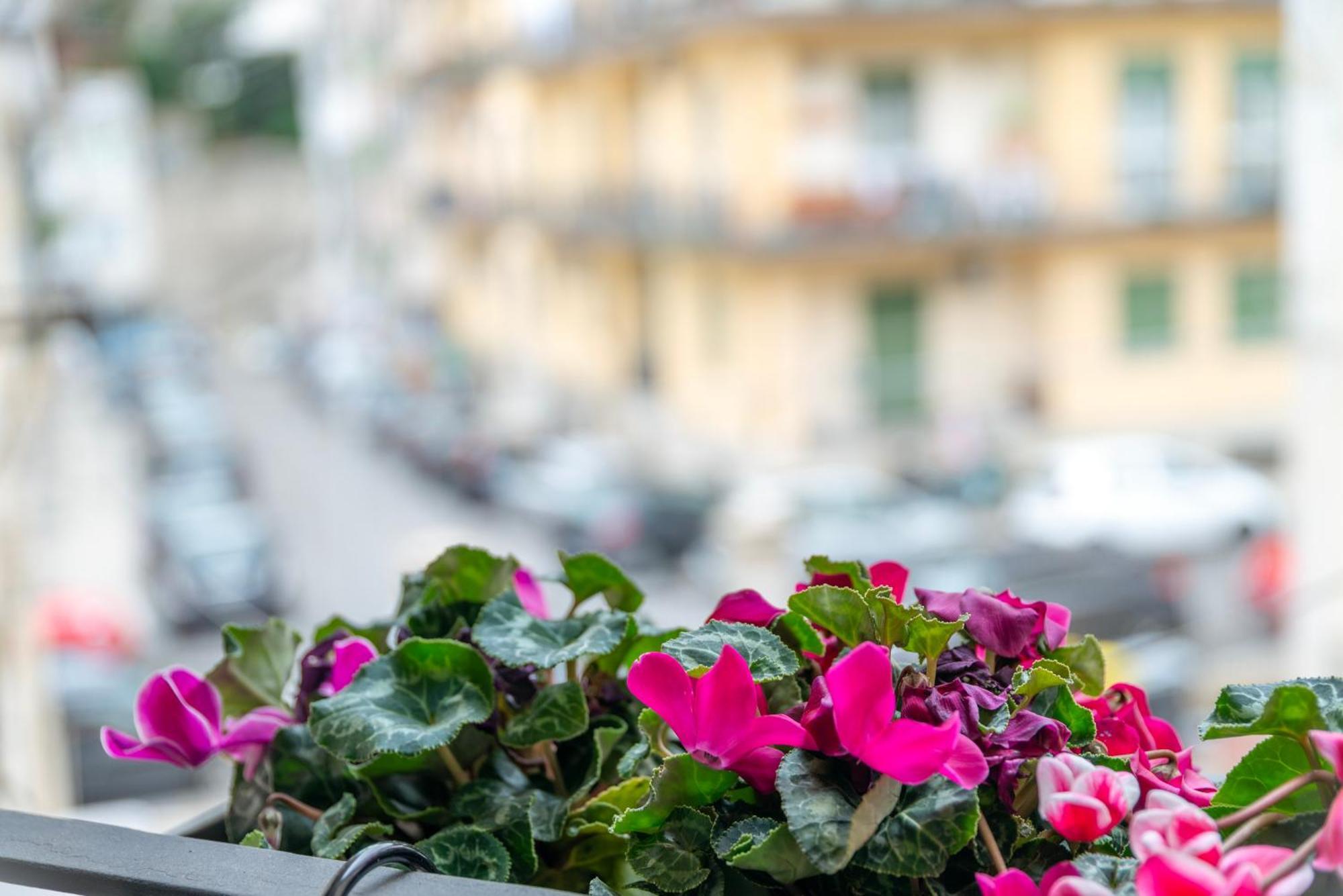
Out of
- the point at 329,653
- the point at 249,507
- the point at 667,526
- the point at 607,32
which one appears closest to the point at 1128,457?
the point at 667,526

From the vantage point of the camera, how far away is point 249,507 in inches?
628

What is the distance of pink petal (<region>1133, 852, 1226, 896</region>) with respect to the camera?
1.95 ft

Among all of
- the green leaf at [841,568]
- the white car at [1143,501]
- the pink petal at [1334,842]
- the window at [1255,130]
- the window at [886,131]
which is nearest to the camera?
the pink petal at [1334,842]

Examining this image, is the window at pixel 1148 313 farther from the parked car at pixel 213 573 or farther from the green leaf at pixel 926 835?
the green leaf at pixel 926 835

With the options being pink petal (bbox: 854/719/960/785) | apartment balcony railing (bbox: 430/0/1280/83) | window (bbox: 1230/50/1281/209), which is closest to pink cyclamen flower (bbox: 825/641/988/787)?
pink petal (bbox: 854/719/960/785)

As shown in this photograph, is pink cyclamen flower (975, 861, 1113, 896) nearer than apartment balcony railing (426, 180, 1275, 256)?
Yes

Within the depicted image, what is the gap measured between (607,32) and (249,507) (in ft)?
21.1

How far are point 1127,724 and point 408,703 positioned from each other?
0.41 metres

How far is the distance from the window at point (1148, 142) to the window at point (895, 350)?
2.28 metres

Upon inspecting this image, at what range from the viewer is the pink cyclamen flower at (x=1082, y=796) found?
672 mm

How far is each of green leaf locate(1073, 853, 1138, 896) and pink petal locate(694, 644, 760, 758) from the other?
16 centimetres

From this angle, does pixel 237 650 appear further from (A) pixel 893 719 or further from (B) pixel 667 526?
(B) pixel 667 526

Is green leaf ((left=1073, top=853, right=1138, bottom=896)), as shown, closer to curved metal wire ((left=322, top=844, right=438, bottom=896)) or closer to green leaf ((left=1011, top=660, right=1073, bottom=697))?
green leaf ((left=1011, top=660, right=1073, bottom=697))

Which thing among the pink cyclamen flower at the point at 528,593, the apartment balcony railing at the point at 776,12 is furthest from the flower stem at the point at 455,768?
the apartment balcony railing at the point at 776,12
